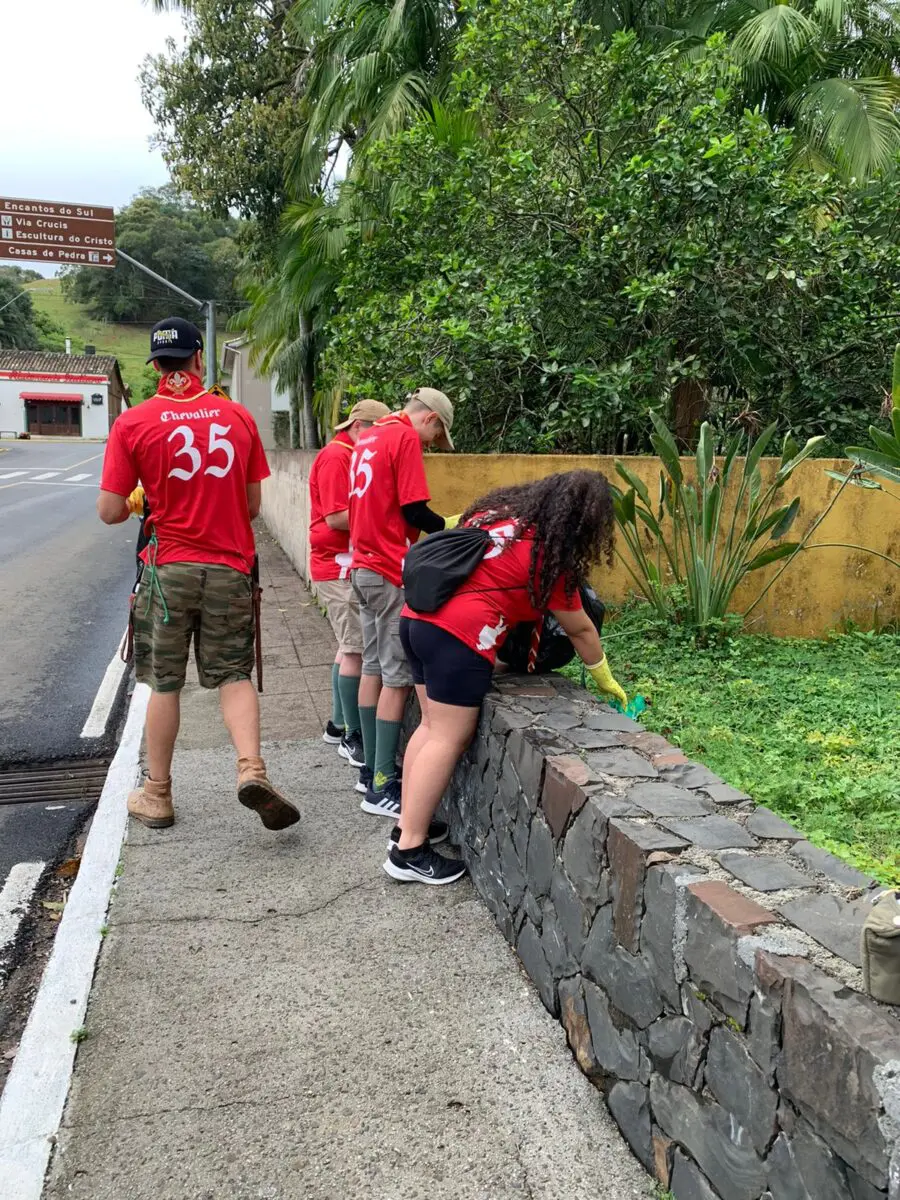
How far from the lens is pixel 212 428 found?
4.02 metres

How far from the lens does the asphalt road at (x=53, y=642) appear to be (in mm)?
4621

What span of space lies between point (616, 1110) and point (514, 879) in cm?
88

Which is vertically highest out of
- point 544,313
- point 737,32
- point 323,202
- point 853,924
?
point 737,32

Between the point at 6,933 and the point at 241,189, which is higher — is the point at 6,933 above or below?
A: below

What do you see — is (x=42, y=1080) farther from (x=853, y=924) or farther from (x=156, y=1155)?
(x=853, y=924)

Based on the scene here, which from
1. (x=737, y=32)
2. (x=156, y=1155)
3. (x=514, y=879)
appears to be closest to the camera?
(x=156, y=1155)

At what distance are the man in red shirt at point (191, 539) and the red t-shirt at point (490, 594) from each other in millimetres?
1104

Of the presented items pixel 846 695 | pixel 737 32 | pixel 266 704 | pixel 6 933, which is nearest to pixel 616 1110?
pixel 6 933

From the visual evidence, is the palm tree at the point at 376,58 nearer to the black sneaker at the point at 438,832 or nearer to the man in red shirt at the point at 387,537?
the man in red shirt at the point at 387,537

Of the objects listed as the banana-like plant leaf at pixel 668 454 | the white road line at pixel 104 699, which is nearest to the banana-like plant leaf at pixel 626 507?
the banana-like plant leaf at pixel 668 454

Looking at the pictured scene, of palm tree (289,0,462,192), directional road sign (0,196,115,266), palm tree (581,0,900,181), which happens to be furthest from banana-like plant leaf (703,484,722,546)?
directional road sign (0,196,115,266)

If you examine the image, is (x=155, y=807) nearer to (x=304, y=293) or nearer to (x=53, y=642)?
(x=53, y=642)

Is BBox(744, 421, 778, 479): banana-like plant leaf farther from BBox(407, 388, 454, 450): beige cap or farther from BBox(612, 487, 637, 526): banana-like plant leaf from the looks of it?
BBox(407, 388, 454, 450): beige cap

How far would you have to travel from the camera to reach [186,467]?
4.00 meters
